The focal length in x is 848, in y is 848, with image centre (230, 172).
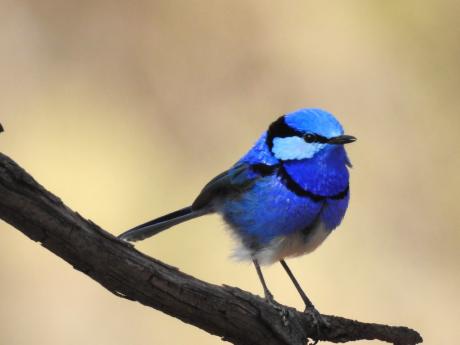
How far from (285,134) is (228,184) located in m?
0.36

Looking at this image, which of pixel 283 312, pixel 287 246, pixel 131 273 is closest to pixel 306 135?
pixel 287 246

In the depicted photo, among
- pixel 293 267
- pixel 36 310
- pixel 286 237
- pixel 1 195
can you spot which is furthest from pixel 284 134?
pixel 36 310

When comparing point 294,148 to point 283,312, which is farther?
point 294,148

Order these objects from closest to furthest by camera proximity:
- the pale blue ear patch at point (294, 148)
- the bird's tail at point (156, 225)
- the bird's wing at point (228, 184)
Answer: the pale blue ear patch at point (294, 148)
the bird's wing at point (228, 184)
the bird's tail at point (156, 225)

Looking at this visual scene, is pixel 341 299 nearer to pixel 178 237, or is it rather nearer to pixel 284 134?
pixel 178 237

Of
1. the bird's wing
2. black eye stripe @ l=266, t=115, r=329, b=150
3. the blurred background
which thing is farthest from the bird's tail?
the blurred background

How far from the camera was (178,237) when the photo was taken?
15.7 ft

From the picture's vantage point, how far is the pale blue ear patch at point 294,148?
304 cm

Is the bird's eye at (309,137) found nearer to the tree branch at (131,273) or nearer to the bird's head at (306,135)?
the bird's head at (306,135)

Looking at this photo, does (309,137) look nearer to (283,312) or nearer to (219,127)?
(283,312)

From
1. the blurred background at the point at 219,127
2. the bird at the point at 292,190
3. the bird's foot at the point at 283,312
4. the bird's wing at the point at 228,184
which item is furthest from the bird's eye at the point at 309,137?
the blurred background at the point at 219,127

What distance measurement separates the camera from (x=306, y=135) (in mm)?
3010

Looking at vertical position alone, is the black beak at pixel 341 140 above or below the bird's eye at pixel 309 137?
below

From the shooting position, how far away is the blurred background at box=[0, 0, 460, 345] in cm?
473
